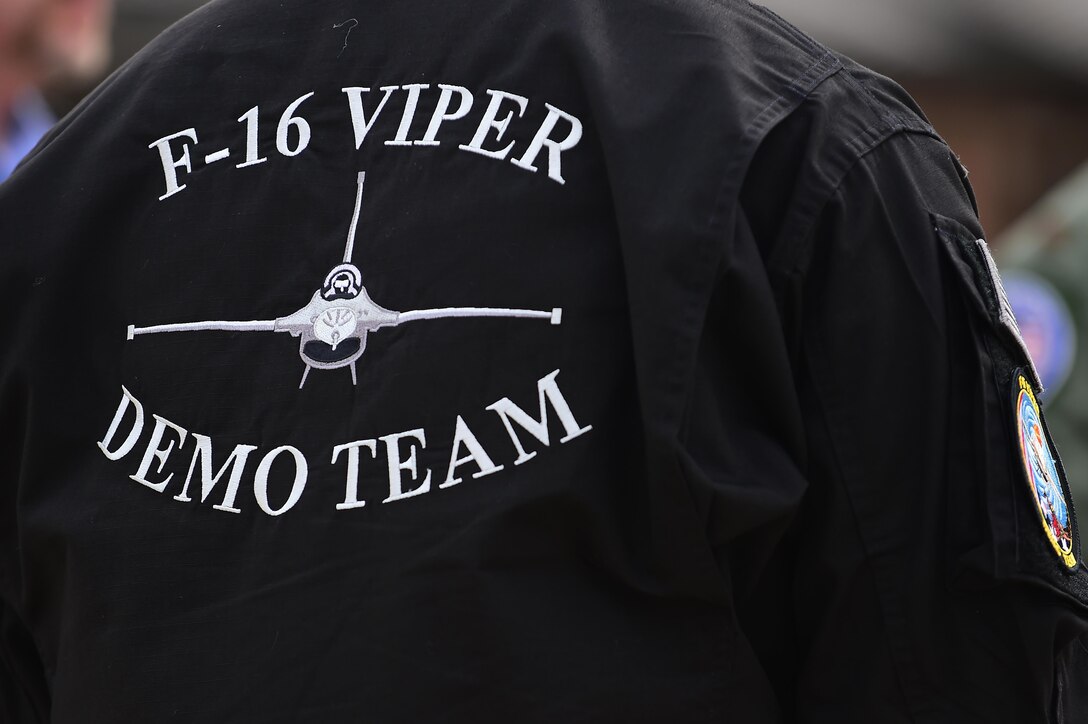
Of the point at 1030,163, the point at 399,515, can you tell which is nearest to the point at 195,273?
the point at 399,515

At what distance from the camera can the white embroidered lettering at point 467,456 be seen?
792 mm

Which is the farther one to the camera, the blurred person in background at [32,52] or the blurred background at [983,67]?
the blurred background at [983,67]

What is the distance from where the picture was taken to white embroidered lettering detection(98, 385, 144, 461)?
0.88 m

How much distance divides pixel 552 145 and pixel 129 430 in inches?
12.9

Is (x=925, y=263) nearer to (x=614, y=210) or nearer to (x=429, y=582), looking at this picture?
(x=614, y=210)

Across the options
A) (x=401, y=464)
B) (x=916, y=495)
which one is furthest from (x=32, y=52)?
(x=916, y=495)

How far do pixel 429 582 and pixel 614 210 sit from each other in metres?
0.24

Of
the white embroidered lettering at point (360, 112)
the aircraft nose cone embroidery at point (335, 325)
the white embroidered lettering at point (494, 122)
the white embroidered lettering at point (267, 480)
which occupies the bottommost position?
the white embroidered lettering at point (267, 480)

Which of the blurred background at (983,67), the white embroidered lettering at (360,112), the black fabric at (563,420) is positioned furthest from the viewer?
the blurred background at (983,67)

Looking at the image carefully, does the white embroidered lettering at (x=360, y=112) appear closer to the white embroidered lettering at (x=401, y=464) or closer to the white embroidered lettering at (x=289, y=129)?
the white embroidered lettering at (x=289, y=129)

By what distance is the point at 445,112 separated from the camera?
2.82 ft

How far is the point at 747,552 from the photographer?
31.8 inches

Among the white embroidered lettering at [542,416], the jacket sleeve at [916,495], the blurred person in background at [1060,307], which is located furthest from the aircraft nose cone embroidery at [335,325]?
the blurred person in background at [1060,307]

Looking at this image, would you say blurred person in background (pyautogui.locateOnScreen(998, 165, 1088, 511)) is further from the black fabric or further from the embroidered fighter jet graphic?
the embroidered fighter jet graphic
